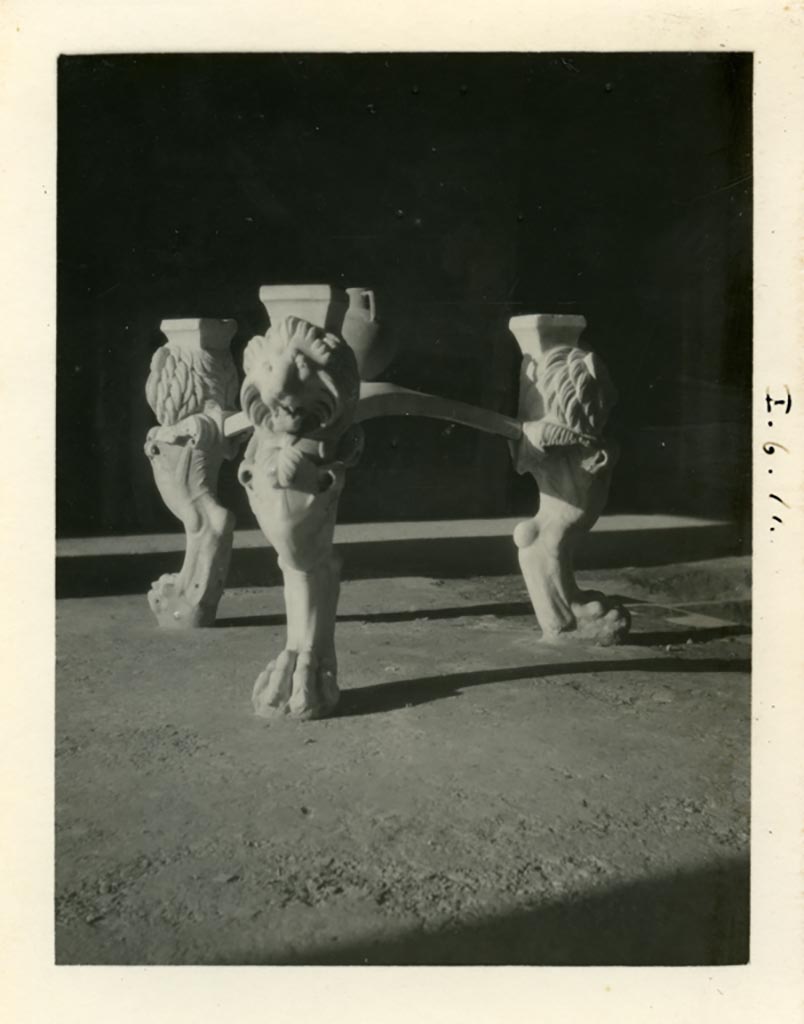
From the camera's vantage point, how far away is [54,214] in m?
2.58

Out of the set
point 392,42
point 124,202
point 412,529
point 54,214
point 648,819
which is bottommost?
point 648,819

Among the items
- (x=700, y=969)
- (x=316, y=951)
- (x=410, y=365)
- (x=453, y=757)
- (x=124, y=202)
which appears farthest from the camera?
(x=410, y=365)

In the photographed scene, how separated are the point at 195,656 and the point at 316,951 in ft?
5.97

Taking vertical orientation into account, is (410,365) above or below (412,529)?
above

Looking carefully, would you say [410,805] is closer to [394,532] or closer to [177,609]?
[177,609]

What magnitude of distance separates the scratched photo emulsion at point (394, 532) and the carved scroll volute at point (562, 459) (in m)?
0.01

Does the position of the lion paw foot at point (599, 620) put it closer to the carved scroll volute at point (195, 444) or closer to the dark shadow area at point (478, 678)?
the dark shadow area at point (478, 678)

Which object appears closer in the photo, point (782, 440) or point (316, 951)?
point (316, 951)

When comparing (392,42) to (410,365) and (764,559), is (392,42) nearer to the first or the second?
(764,559)

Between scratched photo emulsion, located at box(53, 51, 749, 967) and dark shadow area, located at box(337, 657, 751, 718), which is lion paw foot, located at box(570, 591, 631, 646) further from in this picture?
dark shadow area, located at box(337, 657, 751, 718)

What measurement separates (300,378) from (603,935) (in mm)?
1481

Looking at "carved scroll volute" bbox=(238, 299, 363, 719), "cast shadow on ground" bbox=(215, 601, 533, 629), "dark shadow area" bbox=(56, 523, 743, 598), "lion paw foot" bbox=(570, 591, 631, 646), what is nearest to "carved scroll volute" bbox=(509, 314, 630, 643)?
"lion paw foot" bbox=(570, 591, 631, 646)

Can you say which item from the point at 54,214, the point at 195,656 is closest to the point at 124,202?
the point at 195,656

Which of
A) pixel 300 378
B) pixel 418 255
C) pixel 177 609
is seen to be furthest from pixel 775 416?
pixel 418 255
